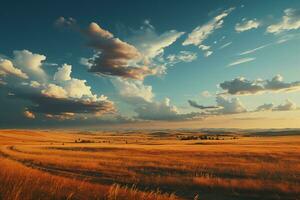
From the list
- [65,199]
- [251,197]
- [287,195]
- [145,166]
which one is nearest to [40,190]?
[65,199]

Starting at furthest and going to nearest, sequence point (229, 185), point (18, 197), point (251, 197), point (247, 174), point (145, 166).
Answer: point (145, 166)
point (247, 174)
point (229, 185)
point (251, 197)
point (18, 197)

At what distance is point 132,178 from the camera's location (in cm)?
2062

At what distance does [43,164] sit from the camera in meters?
28.5

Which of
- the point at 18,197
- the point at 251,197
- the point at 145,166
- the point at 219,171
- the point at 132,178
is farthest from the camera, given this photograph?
the point at 145,166

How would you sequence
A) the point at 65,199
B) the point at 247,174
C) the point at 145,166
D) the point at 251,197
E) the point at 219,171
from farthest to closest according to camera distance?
A: the point at 145,166 → the point at 219,171 → the point at 247,174 → the point at 251,197 → the point at 65,199

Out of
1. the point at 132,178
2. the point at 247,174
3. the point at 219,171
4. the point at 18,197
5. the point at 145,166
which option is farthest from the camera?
the point at 145,166

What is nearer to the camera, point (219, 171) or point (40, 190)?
point (40, 190)

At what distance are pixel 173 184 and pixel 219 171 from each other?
6670 millimetres

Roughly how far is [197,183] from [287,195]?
471 cm

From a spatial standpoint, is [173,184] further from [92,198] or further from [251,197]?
[92,198]

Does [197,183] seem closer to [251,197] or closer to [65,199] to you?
[251,197]

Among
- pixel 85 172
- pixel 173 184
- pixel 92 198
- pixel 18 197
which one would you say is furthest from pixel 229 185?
pixel 18 197

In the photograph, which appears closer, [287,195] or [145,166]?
[287,195]

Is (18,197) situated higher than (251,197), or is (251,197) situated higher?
(18,197)
